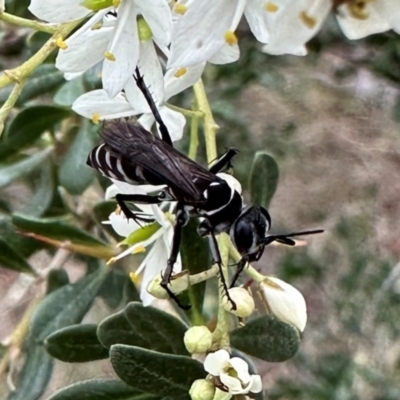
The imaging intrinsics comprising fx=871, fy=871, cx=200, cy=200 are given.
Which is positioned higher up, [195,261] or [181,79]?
[181,79]

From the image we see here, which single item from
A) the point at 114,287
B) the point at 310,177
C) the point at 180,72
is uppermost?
the point at 180,72

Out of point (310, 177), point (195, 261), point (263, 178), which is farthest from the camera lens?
point (310, 177)

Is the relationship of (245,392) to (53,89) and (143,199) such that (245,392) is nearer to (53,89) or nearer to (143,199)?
(143,199)

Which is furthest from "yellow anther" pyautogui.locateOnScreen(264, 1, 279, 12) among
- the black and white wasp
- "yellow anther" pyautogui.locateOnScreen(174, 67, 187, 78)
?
the black and white wasp

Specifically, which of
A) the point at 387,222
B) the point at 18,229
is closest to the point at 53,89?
the point at 18,229

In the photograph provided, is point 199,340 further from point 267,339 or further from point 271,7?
point 271,7

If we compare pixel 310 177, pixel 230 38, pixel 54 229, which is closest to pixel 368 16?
pixel 230 38
